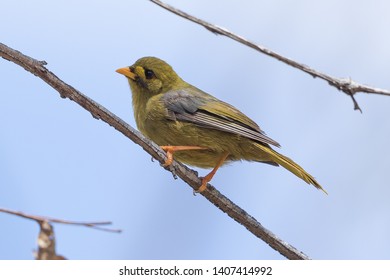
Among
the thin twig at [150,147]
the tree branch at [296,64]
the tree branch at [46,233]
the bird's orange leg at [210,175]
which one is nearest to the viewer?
the tree branch at [46,233]

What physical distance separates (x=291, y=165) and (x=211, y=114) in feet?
2.82

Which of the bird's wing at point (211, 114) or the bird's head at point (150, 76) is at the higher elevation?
the bird's head at point (150, 76)

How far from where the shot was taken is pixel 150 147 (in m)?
3.84

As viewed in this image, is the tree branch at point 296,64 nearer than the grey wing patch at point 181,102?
Yes

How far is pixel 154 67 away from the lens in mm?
5469

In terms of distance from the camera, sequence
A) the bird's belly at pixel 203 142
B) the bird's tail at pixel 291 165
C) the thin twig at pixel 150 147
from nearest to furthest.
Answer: the thin twig at pixel 150 147 < the bird's tail at pixel 291 165 < the bird's belly at pixel 203 142

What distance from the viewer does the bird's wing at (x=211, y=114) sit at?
4648 mm

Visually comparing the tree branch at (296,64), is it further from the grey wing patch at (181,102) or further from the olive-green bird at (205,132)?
the grey wing patch at (181,102)

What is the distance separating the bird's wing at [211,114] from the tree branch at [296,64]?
1.88 metres

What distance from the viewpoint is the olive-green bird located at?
4.66 meters

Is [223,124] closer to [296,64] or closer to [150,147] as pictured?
[150,147]

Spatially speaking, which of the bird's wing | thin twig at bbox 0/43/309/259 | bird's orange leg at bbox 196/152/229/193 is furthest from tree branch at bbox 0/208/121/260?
the bird's wing

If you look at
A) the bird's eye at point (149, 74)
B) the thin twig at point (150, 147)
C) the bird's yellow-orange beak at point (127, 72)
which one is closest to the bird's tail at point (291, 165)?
the thin twig at point (150, 147)

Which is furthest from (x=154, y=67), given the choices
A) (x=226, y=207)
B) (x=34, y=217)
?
(x=34, y=217)
